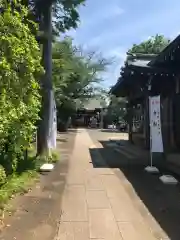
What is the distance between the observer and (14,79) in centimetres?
628

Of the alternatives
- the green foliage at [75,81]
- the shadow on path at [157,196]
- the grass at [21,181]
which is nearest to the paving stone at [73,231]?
the shadow on path at [157,196]

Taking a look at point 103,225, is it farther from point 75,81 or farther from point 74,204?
point 75,81

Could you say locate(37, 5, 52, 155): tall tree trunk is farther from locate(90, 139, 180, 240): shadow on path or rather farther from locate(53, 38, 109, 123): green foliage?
locate(53, 38, 109, 123): green foliage

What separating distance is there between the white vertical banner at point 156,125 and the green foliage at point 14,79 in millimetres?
4216

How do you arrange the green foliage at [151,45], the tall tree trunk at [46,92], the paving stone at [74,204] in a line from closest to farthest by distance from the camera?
the paving stone at [74,204] < the tall tree trunk at [46,92] < the green foliage at [151,45]

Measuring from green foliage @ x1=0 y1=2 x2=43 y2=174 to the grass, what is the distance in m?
0.42

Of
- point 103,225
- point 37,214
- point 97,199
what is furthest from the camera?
point 97,199

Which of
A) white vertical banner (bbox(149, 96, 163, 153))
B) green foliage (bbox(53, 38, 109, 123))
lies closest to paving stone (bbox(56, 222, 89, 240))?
white vertical banner (bbox(149, 96, 163, 153))

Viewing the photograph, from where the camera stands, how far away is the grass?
682cm

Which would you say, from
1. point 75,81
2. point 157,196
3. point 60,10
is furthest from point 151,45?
point 157,196

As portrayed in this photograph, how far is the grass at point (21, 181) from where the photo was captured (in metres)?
6.82

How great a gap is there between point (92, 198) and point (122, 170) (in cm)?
386

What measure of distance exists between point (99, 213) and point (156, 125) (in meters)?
5.24

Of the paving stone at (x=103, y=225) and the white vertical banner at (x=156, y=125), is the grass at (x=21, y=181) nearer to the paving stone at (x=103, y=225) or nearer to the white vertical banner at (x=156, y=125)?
the paving stone at (x=103, y=225)
